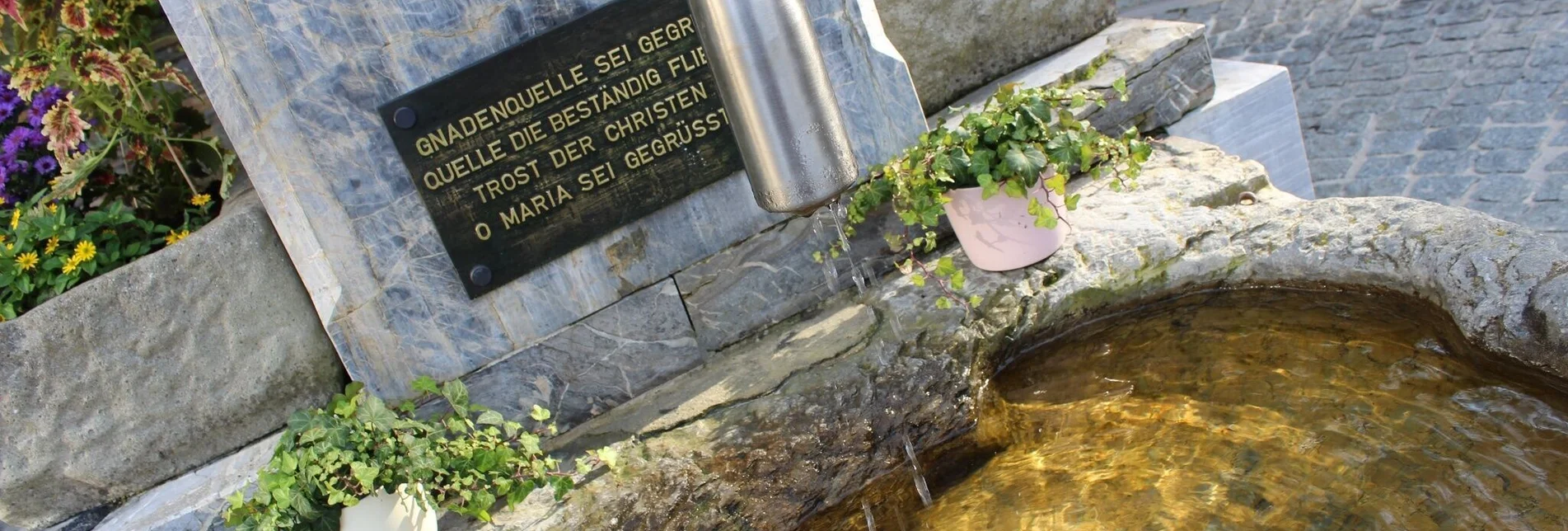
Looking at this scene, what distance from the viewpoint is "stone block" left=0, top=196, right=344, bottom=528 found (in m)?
2.91

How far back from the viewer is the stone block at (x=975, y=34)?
383 cm


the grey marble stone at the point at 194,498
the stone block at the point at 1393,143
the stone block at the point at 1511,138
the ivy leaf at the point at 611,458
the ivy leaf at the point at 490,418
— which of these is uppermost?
the grey marble stone at the point at 194,498

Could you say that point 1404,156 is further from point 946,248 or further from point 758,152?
point 758,152

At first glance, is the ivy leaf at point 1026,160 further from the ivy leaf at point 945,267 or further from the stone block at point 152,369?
the stone block at point 152,369

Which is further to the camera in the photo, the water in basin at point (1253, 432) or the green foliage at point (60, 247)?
the green foliage at point (60, 247)

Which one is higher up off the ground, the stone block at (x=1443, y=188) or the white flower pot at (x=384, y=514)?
the white flower pot at (x=384, y=514)

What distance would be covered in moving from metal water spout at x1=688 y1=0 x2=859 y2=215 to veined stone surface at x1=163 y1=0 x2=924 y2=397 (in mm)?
618

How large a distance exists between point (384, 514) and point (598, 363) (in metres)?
0.80

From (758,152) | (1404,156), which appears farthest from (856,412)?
(1404,156)

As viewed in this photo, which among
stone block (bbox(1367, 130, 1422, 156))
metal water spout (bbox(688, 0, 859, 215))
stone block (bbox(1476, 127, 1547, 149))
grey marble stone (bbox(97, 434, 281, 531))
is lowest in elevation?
stone block (bbox(1476, 127, 1547, 149))

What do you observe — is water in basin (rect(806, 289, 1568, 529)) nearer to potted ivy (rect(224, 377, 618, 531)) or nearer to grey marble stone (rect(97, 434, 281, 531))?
potted ivy (rect(224, 377, 618, 531))

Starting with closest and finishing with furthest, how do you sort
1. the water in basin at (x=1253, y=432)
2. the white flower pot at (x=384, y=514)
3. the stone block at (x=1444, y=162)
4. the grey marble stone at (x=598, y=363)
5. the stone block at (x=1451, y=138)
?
the water in basin at (x=1253, y=432)
the white flower pot at (x=384, y=514)
the grey marble stone at (x=598, y=363)
the stone block at (x=1444, y=162)
the stone block at (x=1451, y=138)

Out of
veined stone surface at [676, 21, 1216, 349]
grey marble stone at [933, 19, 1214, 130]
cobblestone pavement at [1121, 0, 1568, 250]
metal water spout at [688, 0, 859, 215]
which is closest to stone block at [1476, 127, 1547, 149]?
cobblestone pavement at [1121, 0, 1568, 250]

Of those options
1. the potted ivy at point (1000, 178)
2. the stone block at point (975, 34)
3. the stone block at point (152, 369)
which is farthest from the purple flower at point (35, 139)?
the stone block at point (975, 34)
